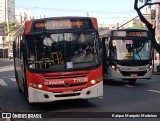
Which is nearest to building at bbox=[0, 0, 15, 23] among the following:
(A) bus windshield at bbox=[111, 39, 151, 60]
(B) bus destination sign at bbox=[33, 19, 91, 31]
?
(A) bus windshield at bbox=[111, 39, 151, 60]

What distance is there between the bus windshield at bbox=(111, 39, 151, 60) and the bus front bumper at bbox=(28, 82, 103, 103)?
342 inches

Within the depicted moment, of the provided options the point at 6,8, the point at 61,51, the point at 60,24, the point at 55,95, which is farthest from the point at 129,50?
the point at 6,8

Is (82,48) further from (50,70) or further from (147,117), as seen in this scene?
(147,117)

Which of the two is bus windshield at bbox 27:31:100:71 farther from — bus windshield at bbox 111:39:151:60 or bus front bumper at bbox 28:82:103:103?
bus windshield at bbox 111:39:151:60

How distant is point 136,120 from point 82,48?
3.21m

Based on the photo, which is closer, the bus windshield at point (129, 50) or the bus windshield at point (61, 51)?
the bus windshield at point (61, 51)

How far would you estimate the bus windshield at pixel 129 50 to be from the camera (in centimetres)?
2027

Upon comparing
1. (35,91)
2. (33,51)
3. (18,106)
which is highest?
(33,51)

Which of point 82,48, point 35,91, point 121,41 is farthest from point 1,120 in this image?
point 121,41

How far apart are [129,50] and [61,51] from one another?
929 centimetres

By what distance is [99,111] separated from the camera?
11.3 metres

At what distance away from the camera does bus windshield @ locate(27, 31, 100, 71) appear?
11508 mm

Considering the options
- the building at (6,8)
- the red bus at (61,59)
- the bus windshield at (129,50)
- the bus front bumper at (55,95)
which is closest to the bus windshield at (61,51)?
the red bus at (61,59)

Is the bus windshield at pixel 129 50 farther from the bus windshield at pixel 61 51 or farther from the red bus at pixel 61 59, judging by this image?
the bus windshield at pixel 61 51
